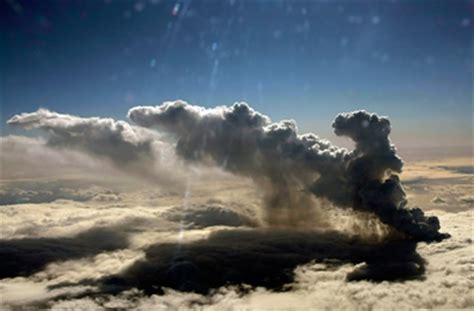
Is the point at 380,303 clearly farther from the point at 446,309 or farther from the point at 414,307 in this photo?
the point at 446,309

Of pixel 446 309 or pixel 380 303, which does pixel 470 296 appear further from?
pixel 380 303

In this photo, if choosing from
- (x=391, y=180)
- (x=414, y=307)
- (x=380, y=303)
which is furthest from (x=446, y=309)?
(x=391, y=180)

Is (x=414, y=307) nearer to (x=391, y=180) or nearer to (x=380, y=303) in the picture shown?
(x=380, y=303)

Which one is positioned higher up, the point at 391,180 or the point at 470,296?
the point at 391,180

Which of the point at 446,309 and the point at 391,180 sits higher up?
the point at 391,180

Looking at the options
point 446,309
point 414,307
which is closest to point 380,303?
point 414,307

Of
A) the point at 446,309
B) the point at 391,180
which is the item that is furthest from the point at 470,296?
the point at 391,180

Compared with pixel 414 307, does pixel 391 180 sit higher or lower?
higher
